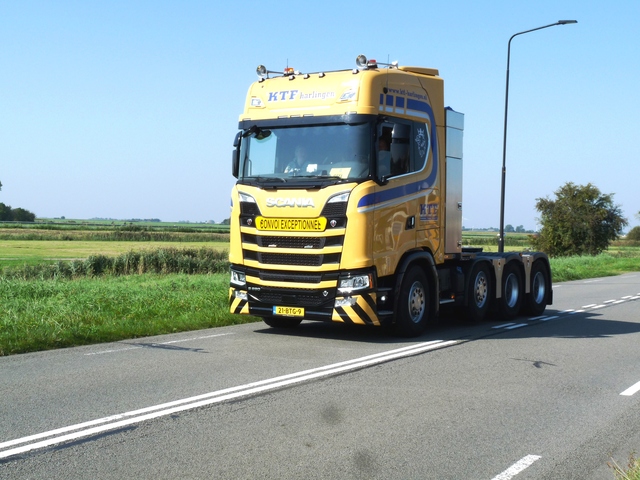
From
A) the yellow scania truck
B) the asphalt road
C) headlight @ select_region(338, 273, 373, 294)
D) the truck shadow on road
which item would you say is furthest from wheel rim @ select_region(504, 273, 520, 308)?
headlight @ select_region(338, 273, 373, 294)

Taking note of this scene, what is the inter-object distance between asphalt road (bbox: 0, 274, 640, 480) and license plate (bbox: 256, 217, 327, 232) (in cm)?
158

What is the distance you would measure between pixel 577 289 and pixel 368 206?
15762mm

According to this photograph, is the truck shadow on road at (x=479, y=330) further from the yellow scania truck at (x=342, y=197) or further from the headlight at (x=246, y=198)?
the headlight at (x=246, y=198)

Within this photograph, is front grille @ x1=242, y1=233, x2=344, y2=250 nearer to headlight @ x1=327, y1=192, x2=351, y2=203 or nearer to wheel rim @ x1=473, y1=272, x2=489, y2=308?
headlight @ x1=327, y1=192, x2=351, y2=203

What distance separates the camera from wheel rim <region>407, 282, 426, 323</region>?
11.6m

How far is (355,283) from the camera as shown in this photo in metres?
10.8

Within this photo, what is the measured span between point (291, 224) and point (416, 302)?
7.69ft

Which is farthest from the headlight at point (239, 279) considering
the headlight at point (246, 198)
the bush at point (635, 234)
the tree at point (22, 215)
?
the tree at point (22, 215)

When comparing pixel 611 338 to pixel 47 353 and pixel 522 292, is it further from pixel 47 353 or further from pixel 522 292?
pixel 47 353

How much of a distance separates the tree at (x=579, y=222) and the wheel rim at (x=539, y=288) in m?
56.0

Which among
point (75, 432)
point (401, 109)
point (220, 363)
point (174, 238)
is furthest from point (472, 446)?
point (174, 238)

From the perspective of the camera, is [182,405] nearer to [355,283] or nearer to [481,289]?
[355,283]

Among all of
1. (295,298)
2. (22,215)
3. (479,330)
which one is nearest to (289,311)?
(295,298)

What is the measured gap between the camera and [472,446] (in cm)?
573
